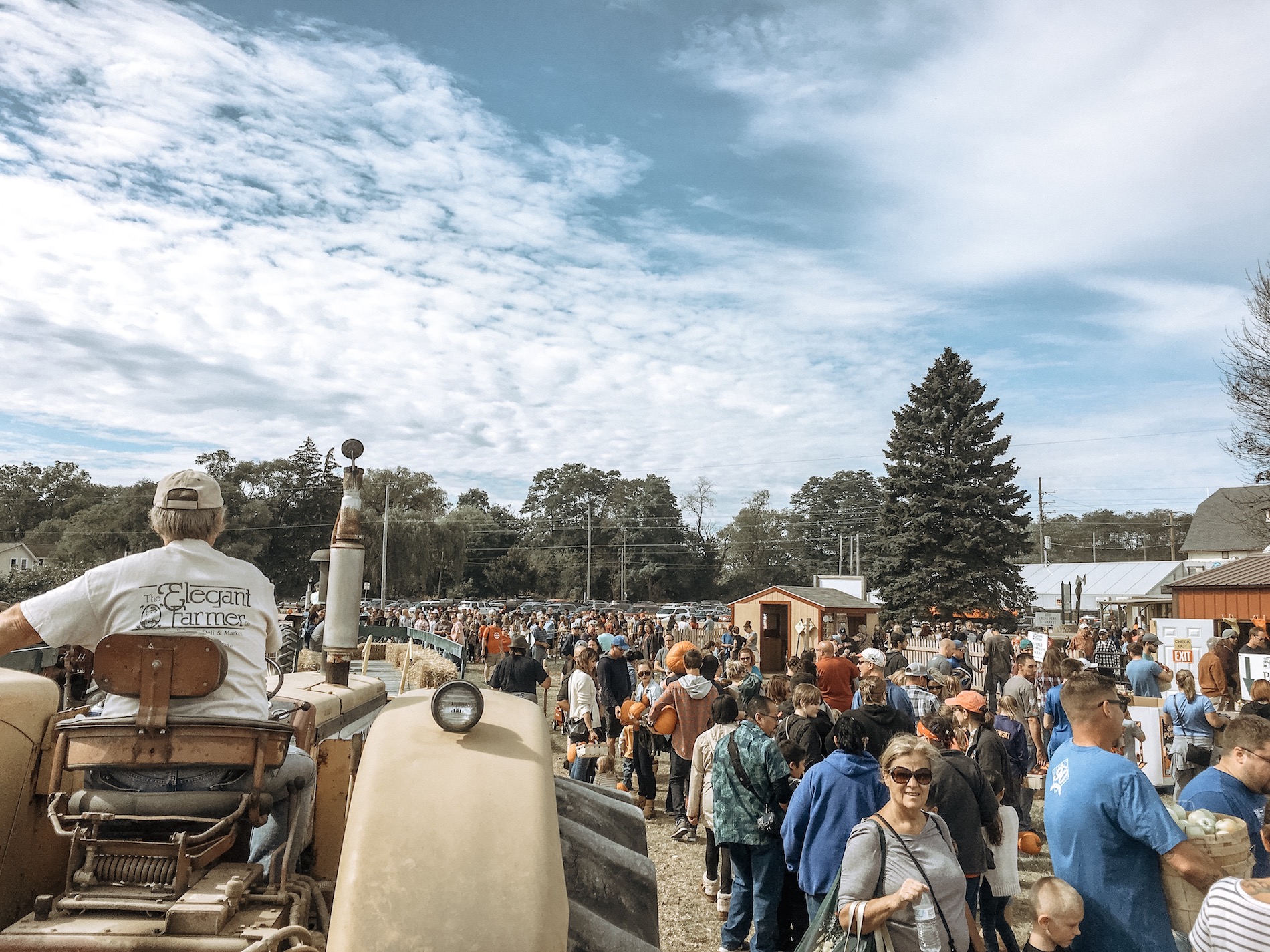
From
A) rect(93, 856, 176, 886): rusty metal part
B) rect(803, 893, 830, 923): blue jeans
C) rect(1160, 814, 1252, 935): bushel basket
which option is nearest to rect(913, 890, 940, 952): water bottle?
rect(1160, 814, 1252, 935): bushel basket

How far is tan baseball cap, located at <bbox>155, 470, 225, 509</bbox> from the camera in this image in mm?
2553

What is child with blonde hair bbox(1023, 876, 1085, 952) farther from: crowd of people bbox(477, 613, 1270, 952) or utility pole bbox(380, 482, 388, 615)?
utility pole bbox(380, 482, 388, 615)

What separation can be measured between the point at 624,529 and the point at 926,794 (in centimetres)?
8012

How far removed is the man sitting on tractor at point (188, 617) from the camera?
2350 mm

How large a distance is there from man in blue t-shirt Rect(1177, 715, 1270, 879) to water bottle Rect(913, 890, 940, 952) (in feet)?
4.52

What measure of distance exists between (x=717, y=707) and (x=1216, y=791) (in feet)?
11.1

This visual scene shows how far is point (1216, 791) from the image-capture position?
12.7ft

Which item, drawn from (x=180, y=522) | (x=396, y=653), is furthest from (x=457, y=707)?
(x=396, y=653)

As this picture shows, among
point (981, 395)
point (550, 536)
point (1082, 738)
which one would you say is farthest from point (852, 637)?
point (550, 536)

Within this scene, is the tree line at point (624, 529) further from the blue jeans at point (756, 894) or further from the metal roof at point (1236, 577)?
the blue jeans at point (756, 894)

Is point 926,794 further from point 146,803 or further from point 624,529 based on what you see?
Answer: point 624,529

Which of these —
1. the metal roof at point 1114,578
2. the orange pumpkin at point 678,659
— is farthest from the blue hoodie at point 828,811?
the metal roof at point 1114,578

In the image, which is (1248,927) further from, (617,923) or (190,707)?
(190,707)

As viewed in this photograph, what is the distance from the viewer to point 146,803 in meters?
2.30
